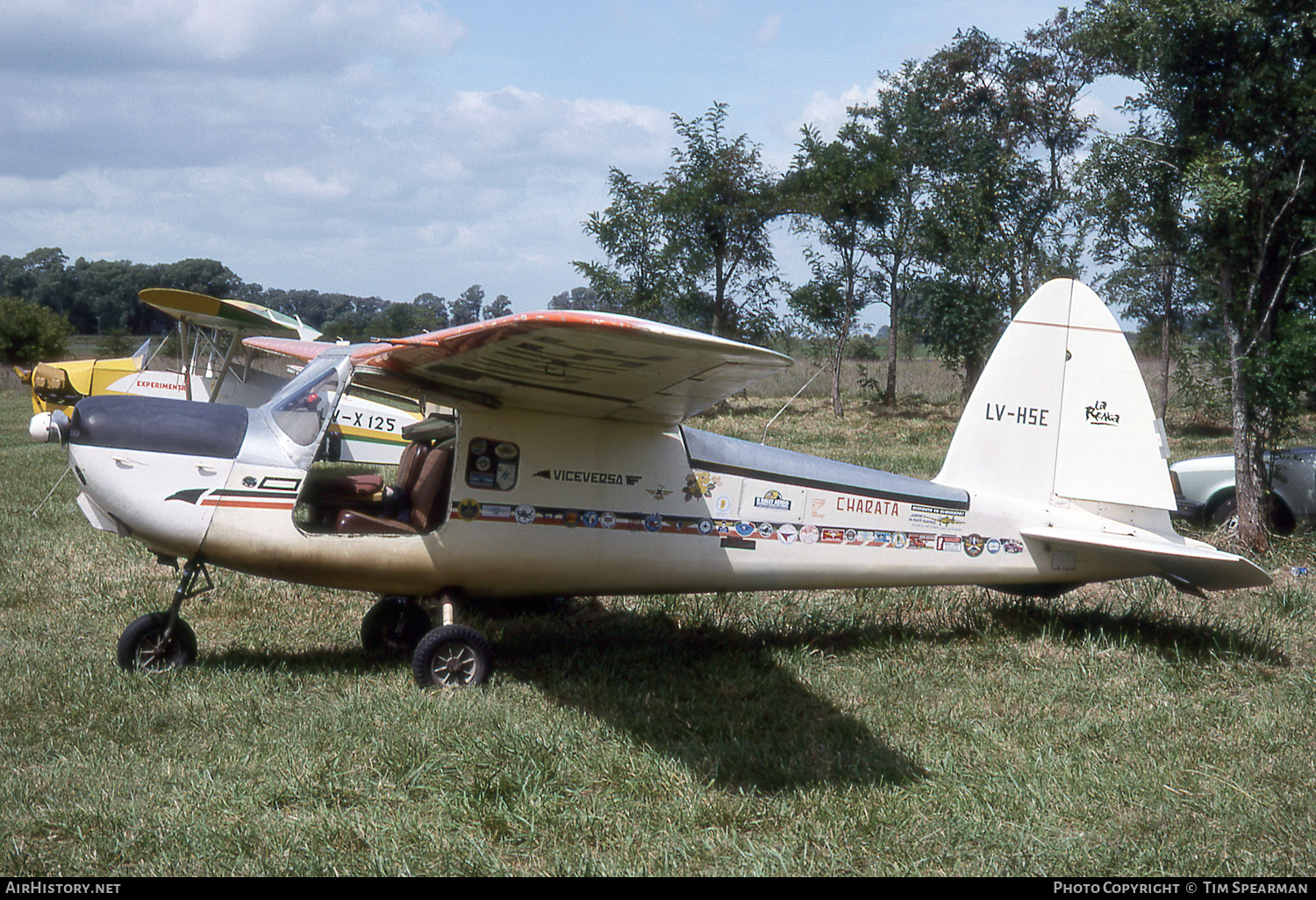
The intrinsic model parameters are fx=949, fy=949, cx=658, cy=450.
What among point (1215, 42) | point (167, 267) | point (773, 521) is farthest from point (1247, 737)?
point (167, 267)

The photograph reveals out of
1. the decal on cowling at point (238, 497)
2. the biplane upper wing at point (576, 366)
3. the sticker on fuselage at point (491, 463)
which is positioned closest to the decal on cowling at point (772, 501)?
the biplane upper wing at point (576, 366)

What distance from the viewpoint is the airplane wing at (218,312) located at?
38.9ft

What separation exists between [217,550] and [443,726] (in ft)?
5.25

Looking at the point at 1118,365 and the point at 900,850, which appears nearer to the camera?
the point at 900,850

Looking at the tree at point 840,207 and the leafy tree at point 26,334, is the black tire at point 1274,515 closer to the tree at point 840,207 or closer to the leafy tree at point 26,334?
the tree at point 840,207

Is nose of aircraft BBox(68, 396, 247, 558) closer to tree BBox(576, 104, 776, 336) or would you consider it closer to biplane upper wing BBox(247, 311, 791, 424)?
biplane upper wing BBox(247, 311, 791, 424)

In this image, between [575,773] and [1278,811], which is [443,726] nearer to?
[575,773]

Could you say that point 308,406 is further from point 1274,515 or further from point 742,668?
point 1274,515

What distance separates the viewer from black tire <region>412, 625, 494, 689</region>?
5.12 m

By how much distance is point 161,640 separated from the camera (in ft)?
17.6

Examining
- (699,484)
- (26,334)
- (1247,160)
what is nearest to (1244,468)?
(1247,160)

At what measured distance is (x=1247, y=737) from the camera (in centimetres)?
465

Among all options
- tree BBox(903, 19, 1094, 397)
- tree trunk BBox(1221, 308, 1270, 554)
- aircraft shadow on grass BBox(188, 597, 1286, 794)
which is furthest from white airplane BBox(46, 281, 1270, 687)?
tree BBox(903, 19, 1094, 397)

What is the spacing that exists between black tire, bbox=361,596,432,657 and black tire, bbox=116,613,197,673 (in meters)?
1.03
